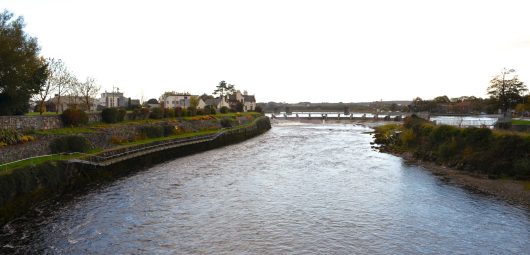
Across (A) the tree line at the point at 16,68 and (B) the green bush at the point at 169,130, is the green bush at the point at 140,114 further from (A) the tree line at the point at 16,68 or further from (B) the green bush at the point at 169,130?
(A) the tree line at the point at 16,68

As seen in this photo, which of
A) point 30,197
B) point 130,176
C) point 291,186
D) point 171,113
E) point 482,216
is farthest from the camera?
point 171,113

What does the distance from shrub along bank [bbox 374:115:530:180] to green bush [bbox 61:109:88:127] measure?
1740 inches

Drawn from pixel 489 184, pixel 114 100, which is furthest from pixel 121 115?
pixel 114 100

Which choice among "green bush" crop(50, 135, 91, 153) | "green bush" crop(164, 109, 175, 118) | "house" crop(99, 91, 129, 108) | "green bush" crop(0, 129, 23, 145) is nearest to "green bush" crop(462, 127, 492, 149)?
"green bush" crop(50, 135, 91, 153)

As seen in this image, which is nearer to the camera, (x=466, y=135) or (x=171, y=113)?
(x=466, y=135)

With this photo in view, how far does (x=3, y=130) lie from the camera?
115 ft

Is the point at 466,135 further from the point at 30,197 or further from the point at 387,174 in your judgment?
the point at 30,197

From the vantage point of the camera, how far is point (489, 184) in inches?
1361

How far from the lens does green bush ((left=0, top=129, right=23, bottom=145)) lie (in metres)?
33.8

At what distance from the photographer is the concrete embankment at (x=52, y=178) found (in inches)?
1011

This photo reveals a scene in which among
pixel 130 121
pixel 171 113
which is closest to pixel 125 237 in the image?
pixel 130 121

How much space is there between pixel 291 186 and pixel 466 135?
2341 centimetres

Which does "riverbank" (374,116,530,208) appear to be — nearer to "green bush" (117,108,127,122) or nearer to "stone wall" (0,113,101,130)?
"stone wall" (0,113,101,130)

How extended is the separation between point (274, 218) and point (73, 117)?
3513 cm
